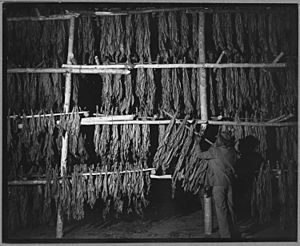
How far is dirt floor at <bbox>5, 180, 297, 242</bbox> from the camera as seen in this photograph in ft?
11.4

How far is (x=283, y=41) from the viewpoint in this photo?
3.54m

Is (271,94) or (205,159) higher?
(271,94)

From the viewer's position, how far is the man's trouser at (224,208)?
3477 millimetres

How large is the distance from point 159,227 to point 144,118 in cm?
78

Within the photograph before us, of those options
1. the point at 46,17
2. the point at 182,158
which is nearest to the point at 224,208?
the point at 182,158

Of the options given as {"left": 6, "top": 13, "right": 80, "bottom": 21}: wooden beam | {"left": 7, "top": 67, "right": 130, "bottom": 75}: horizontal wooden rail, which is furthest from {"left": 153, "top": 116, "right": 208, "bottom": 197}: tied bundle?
{"left": 6, "top": 13, "right": 80, "bottom": 21}: wooden beam

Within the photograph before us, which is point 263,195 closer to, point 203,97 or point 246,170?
point 246,170

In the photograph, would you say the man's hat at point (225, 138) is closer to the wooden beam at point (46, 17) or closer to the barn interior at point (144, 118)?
the barn interior at point (144, 118)

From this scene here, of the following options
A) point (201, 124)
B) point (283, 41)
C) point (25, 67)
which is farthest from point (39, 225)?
point (283, 41)

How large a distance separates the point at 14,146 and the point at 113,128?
0.71 metres

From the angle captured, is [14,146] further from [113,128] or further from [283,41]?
[283,41]

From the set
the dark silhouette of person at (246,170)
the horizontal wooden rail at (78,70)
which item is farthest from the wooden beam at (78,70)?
the dark silhouette of person at (246,170)

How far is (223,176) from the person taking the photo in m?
3.50

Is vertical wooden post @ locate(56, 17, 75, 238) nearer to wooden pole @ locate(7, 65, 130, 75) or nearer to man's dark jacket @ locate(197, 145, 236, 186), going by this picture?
wooden pole @ locate(7, 65, 130, 75)
